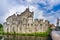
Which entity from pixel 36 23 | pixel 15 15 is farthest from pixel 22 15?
pixel 36 23

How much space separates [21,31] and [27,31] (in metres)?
1.16

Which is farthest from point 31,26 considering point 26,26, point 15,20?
point 15,20

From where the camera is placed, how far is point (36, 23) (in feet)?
121

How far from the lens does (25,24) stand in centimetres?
3850

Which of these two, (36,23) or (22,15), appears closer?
(36,23)

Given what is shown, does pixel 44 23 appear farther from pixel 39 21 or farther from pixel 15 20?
pixel 15 20

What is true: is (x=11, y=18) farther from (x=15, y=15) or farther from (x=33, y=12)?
(x=33, y=12)

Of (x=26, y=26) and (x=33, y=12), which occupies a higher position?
(x=33, y=12)

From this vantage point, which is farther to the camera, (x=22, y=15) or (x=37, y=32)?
(x=22, y=15)

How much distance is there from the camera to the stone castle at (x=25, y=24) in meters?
36.5

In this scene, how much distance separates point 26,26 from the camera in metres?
37.8

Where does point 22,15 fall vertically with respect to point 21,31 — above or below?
above

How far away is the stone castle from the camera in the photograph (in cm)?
3647

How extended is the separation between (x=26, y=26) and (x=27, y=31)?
147 centimetres
